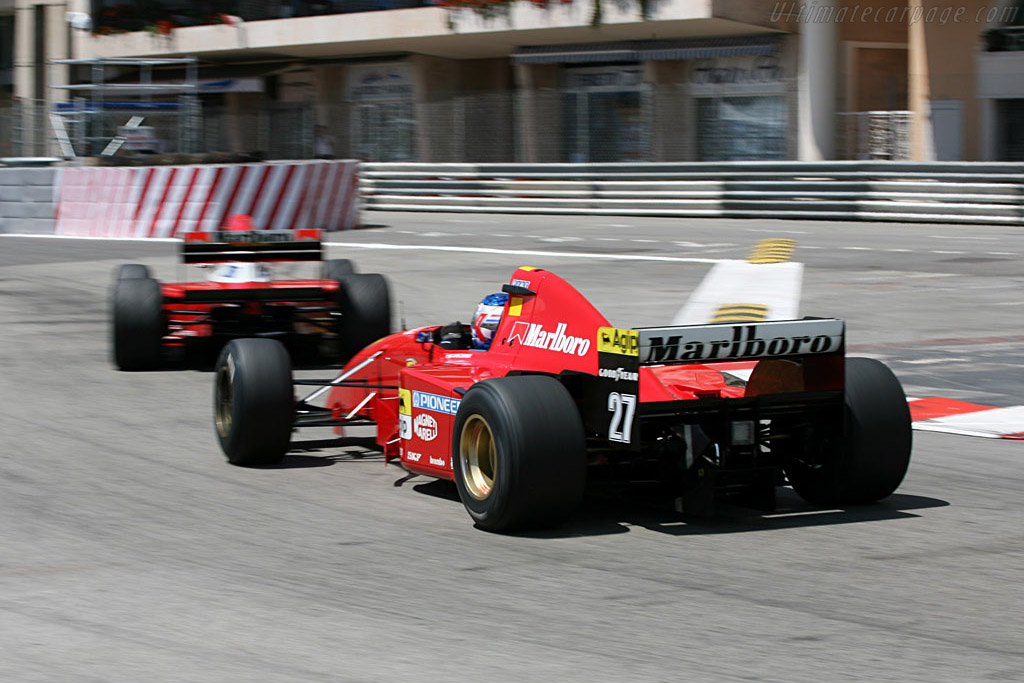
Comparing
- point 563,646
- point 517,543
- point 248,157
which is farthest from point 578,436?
point 248,157

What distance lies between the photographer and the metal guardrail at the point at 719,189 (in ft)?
71.4

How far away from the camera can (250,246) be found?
11500mm

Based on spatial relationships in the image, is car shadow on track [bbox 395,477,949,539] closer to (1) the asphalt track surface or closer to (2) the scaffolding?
(1) the asphalt track surface

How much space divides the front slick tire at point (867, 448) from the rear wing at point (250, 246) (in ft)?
20.4

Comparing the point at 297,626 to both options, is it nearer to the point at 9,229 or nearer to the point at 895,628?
the point at 895,628

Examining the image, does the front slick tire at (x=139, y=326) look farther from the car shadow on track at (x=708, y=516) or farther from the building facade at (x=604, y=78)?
the building facade at (x=604, y=78)

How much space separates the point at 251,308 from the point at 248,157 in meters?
13.7

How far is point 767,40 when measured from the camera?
29297mm

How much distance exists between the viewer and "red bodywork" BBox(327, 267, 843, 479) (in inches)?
236

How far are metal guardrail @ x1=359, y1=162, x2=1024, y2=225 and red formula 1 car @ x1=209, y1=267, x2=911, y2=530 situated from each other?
1610cm

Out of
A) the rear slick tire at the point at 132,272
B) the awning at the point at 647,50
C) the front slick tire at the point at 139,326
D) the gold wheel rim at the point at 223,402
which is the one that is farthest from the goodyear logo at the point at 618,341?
the awning at the point at 647,50

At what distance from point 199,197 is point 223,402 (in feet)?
49.3

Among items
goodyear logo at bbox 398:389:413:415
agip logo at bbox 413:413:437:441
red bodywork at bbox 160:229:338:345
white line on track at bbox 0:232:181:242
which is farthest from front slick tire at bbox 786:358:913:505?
white line on track at bbox 0:232:181:242

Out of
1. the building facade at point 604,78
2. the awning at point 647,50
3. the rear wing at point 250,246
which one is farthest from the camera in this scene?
the awning at point 647,50
